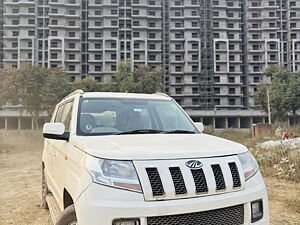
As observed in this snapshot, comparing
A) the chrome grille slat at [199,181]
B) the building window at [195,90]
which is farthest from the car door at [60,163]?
the building window at [195,90]

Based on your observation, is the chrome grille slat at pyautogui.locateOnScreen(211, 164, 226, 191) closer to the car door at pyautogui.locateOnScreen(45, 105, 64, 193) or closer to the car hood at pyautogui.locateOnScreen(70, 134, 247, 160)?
the car hood at pyautogui.locateOnScreen(70, 134, 247, 160)

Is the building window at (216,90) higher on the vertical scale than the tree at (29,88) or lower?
higher

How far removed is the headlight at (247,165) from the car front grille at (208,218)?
31 centimetres

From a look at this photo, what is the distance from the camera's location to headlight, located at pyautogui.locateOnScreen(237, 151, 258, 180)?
246cm

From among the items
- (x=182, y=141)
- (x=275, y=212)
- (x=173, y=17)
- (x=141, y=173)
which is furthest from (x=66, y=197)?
(x=173, y=17)

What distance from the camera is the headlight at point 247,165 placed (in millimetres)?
2457

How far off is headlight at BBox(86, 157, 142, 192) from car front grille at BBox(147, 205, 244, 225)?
28cm

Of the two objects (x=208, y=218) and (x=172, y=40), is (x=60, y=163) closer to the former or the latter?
(x=208, y=218)

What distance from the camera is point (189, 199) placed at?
2076 mm

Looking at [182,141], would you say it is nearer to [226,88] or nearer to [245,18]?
[226,88]

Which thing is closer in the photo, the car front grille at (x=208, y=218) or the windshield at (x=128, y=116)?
the car front grille at (x=208, y=218)

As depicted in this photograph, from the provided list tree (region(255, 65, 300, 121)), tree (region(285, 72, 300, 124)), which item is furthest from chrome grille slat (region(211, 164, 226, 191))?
tree (region(285, 72, 300, 124))

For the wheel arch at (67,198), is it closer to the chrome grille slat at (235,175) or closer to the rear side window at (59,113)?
the chrome grille slat at (235,175)

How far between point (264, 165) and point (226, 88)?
5844 centimetres
